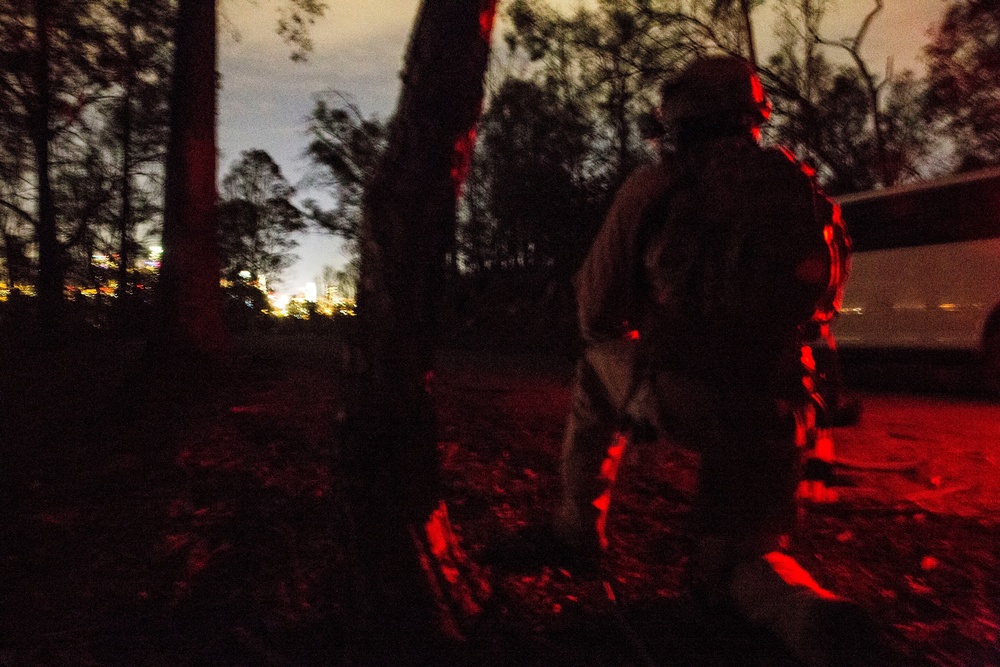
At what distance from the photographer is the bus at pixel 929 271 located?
8.48 m

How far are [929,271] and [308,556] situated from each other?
8.32 metres

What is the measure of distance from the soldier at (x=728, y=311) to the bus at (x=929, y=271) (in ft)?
24.5

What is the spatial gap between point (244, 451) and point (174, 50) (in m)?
3.63

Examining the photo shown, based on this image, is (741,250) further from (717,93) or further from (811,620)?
(811,620)

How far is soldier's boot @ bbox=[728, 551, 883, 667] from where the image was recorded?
1884 millimetres

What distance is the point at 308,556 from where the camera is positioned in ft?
11.2

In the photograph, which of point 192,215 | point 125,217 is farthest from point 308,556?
point 125,217

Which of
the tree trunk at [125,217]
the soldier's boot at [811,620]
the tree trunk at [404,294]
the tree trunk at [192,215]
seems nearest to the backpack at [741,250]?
the soldier's boot at [811,620]

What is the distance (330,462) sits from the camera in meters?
2.67

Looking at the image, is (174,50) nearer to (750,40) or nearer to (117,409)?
(117,409)

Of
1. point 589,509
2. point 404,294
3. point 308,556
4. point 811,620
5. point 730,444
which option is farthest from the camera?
point 308,556

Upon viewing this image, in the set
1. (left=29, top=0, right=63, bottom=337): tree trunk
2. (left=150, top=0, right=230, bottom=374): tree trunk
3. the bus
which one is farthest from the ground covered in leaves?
(left=29, top=0, right=63, bottom=337): tree trunk

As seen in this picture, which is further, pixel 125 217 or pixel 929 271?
pixel 125 217

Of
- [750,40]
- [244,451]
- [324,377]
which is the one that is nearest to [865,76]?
[750,40]
